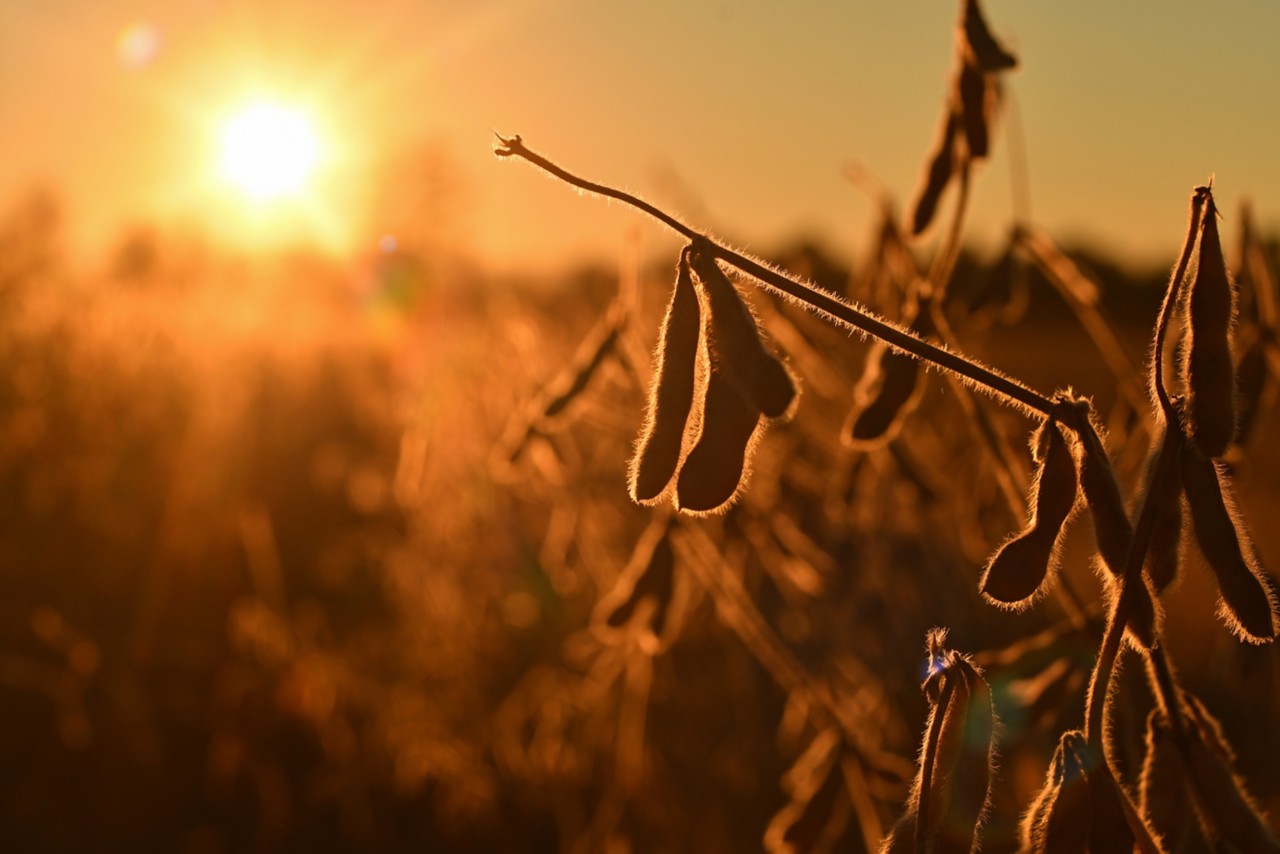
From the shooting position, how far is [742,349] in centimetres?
79

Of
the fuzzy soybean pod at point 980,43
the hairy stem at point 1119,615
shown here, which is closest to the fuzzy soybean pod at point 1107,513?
the hairy stem at point 1119,615

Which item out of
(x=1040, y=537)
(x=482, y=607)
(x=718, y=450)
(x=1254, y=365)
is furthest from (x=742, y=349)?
(x=482, y=607)

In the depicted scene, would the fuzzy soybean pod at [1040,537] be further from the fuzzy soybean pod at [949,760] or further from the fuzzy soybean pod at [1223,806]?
the fuzzy soybean pod at [1223,806]

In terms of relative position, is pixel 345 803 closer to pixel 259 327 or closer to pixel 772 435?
pixel 772 435

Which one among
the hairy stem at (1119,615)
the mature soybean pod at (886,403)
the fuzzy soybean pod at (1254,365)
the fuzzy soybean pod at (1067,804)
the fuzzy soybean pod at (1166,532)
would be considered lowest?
the fuzzy soybean pod at (1067,804)

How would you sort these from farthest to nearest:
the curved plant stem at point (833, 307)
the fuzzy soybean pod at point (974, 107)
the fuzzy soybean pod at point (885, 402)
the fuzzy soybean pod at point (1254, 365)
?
A: 1. the fuzzy soybean pod at point (1254, 365)
2. the fuzzy soybean pod at point (974, 107)
3. the fuzzy soybean pod at point (885, 402)
4. the curved plant stem at point (833, 307)

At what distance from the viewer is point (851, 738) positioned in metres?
1.47

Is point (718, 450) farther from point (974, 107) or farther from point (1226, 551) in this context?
point (974, 107)

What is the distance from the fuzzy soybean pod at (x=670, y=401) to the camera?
2.72 ft

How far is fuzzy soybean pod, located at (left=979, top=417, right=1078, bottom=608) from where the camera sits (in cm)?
83

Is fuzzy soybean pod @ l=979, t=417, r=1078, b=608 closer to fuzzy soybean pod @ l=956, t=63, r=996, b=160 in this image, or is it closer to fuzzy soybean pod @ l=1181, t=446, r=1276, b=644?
fuzzy soybean pod @ l=1181, t=446, r=1276, b=644

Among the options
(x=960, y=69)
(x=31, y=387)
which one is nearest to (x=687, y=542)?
(x=960, y=69)

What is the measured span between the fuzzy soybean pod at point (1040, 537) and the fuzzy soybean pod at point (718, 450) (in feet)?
0.62

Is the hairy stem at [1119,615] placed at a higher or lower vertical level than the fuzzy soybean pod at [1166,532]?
lower
